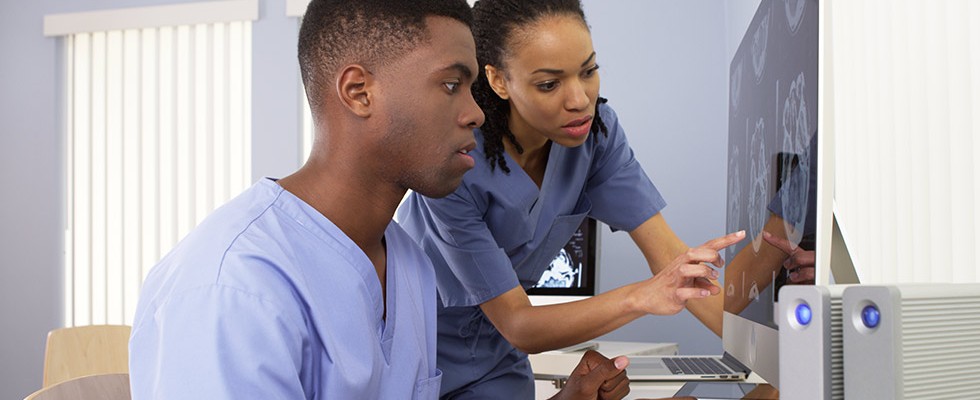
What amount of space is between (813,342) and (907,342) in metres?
0.06

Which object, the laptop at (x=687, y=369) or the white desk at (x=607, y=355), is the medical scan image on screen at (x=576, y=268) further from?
the laptop at (x=687, y=369)

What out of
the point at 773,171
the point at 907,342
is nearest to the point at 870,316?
the point at 907,342

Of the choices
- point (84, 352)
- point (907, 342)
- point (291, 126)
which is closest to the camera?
point (907, 342)

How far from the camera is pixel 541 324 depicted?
1.32 meters

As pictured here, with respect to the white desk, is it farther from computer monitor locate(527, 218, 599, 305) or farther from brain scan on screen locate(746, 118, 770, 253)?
brain scan on screen locate(746, 118, 770, 253)

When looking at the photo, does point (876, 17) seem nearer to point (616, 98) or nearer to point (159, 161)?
point (616, 98)

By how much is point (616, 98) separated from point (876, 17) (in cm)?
178

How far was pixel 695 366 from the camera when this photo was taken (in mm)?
1628

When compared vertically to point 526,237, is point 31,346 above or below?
below

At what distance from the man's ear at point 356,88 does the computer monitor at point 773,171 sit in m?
0.43

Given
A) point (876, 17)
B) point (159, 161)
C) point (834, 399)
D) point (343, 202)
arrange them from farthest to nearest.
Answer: point (159, 161), point (876, 17), point (343, 202), point (834, 399)

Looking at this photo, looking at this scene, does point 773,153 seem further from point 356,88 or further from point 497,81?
point 497,81

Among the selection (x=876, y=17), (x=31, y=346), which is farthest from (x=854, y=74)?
(x=31, y=346)

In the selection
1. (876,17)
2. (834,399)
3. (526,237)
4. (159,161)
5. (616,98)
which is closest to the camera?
(834,399)
